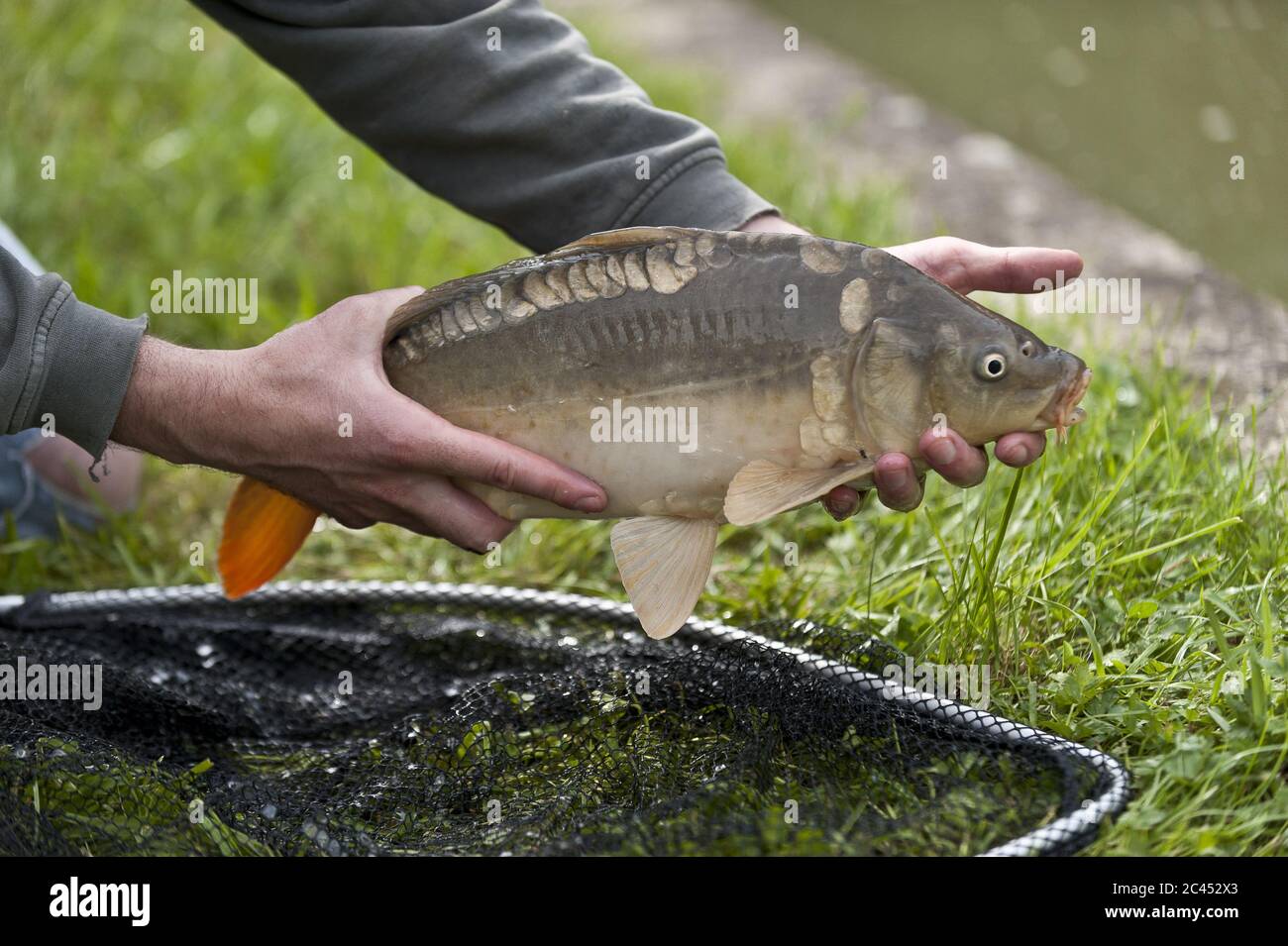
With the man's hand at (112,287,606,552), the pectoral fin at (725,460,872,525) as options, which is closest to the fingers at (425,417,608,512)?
the man's hand at (112,287,606,552)

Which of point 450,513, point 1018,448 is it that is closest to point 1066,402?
point 1018,448

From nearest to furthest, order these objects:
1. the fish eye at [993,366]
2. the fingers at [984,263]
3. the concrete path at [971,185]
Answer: the fish eye at [993,366]
the fingers at [984,263]
the concrete path at [971,185]

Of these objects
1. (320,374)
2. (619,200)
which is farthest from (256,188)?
(320,374)

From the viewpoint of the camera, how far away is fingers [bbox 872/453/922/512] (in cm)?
170

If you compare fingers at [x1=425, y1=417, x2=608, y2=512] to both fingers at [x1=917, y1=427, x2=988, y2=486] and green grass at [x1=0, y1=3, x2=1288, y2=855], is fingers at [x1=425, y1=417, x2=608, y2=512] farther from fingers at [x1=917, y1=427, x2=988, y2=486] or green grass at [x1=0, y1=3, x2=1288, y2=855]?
green grass at [x1=0, y1=3, x2=1288, y2=855]

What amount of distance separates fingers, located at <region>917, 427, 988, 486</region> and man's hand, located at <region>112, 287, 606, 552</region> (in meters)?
0.40

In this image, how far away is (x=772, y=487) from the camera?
172 centimetres

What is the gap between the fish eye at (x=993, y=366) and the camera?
1664 millimetres

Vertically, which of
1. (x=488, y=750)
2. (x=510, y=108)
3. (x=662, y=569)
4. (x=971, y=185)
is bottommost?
(x=488, y=750)

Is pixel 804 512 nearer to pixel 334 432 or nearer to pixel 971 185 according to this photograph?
pixel 334 432

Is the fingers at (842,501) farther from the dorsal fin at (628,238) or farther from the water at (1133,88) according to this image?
the water at (1133,88)

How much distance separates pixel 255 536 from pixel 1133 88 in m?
4.21

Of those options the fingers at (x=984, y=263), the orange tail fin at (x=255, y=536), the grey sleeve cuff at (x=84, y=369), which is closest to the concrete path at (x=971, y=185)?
the fingers at (x=984, y=263)

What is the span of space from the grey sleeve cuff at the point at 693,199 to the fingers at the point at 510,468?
564mm
